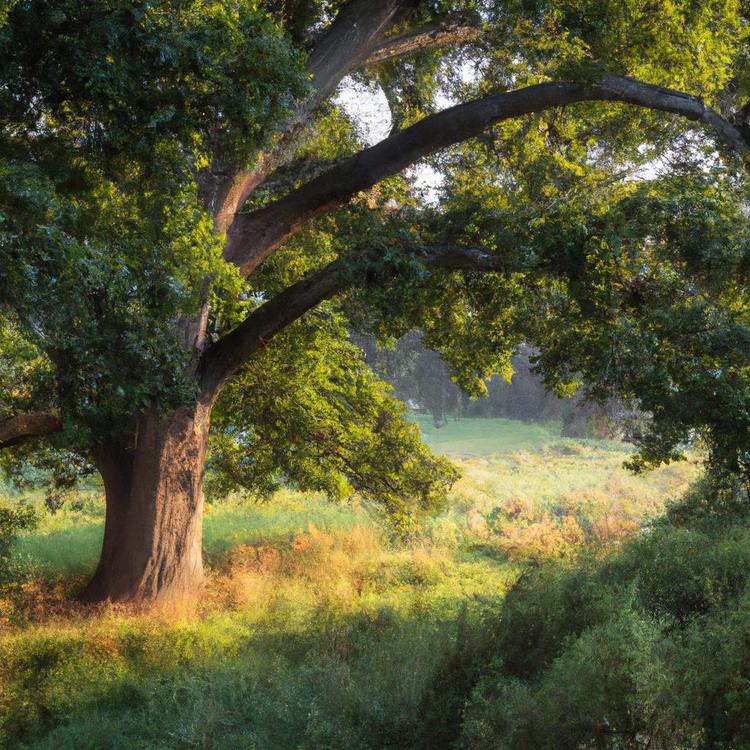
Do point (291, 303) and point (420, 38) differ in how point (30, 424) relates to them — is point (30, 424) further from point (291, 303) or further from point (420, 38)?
point (420, 38)

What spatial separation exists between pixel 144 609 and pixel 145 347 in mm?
4584

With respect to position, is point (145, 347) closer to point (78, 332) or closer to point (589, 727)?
point (78, 332)

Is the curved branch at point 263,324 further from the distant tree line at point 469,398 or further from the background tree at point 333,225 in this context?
the distant tree line at point 469,398

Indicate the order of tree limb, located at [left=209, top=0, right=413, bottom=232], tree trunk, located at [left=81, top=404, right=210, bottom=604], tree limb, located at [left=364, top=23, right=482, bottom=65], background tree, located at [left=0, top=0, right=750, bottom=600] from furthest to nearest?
tree limb, located at [left=364, top=23, right=482, bottom=65] → tree trunk, located at [left=81, top=404, right=210, bottom=604] → tree limb, located at [left=209, top=0, right=413, bottom=232] → background tree, located at [left=0, top=0, right=750, bottom=600]

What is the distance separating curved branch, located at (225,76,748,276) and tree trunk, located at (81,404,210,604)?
99.9 inches

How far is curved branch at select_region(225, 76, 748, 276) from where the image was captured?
899 centimetres

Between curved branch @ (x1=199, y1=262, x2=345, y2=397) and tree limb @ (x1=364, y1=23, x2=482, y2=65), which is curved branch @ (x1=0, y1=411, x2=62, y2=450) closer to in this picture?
curved branch @ (x1=199, y1=262, x2=345, y2=397)

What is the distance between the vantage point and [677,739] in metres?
4.61

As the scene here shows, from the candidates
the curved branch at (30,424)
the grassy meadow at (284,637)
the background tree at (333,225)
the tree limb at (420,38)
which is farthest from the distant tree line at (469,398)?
the curved branch at (30,424)

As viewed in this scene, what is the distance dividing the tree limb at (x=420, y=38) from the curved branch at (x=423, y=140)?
6.98 feet

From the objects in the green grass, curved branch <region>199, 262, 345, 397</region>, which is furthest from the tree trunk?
the green grass

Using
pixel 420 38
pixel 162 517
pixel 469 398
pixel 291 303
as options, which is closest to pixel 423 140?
pixel 420 38

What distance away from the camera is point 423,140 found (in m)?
9.92

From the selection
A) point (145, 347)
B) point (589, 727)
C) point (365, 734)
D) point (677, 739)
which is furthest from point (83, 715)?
point (677, 739)
